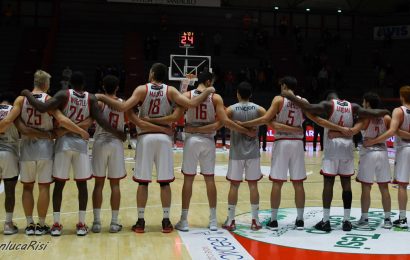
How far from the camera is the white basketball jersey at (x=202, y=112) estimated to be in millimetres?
7000

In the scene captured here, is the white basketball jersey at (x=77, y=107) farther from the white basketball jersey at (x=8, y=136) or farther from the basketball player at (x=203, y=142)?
the basketball player at (x=203, y=142)

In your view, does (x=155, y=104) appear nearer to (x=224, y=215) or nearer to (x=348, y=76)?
(x=224, y=215)

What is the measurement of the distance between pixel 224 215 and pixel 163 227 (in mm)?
1478

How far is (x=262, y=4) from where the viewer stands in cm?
3033

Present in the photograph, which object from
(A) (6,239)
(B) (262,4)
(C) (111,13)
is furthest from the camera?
(B) (262,4)

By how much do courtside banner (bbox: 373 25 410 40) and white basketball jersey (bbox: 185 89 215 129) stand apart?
2495cm

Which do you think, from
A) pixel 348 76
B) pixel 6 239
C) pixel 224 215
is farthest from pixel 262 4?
pixel 6 239

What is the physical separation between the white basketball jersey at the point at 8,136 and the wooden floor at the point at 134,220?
3.66 ft

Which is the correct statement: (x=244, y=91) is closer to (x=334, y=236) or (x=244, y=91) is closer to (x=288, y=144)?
(x=288, y=144)

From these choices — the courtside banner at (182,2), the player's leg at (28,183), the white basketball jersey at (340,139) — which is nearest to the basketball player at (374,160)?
the white basketball jersey at (340,139)

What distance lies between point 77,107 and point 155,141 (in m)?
1.10

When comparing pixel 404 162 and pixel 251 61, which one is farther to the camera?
pixel 251 61

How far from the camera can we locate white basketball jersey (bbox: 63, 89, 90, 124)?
6.51m

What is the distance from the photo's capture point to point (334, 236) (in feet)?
22.3
